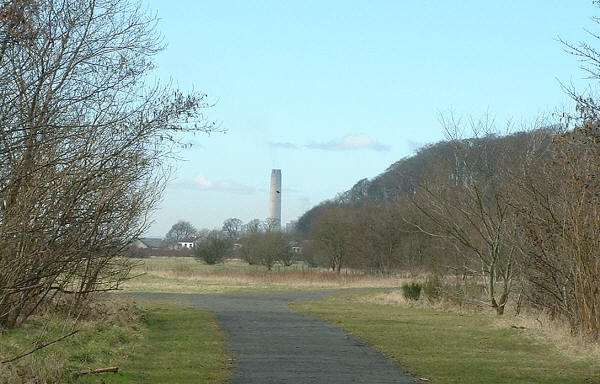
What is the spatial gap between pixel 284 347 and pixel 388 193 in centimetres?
9097

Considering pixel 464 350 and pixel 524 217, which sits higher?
pixel 524 217

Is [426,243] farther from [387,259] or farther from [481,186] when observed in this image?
[481,186]

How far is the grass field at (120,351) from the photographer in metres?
10.4

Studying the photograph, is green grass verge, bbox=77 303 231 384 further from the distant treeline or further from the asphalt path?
the distant treeline

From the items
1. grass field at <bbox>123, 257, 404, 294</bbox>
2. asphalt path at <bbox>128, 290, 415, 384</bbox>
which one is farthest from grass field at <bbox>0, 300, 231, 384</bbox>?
grass field at <bbox>123, 257, 404, 294</bbox>

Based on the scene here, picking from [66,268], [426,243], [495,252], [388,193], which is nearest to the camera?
[66,268]

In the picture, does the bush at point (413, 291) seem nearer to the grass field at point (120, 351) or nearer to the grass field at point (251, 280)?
the grass field at point (120, 351)

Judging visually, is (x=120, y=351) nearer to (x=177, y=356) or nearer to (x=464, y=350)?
(x=177, y=356)

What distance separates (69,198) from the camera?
10.2m

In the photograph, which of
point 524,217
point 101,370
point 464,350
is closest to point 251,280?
point 524,217

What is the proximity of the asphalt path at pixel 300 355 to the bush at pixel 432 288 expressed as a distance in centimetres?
883

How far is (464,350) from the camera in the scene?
51.5ft

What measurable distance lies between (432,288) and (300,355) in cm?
1757

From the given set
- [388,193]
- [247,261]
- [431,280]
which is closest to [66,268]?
[431,280]
